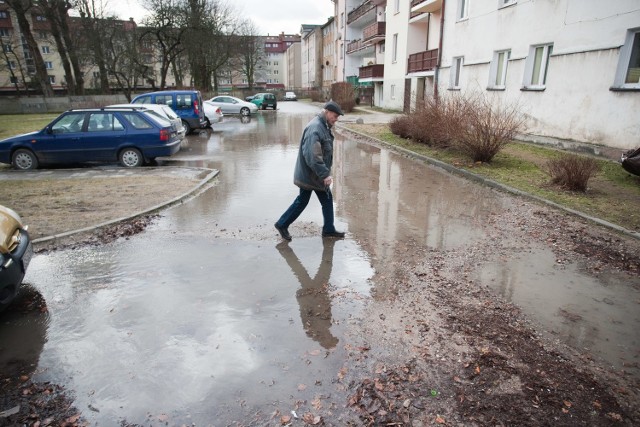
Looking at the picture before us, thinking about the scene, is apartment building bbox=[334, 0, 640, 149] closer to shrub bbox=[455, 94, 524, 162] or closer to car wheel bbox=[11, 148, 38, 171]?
shrub bbox=[455, 94, 524, 162]

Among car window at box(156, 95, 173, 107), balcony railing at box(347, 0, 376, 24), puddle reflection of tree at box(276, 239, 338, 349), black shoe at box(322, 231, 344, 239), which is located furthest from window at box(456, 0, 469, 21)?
balcony railing at box(347, 0, 376, 24)

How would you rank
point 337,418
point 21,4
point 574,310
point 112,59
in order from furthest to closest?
point 112,59 → point 21,4 → point 574,310 → point 337,418

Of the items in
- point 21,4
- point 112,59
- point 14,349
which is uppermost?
point 21,4

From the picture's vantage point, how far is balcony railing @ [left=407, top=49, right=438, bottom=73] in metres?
25.5

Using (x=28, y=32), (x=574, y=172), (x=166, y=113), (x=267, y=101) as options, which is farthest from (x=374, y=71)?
(x=574, y=172)

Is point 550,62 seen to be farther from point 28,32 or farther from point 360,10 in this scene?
point 360,10

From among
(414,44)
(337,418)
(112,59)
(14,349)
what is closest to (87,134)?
(14,349)

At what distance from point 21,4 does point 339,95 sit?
24052 millimetres

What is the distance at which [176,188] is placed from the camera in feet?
30.2

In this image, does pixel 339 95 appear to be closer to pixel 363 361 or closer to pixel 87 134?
pixel 87 134

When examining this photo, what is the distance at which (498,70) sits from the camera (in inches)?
734

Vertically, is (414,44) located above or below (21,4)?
below

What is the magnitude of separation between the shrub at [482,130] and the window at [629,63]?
139 inches

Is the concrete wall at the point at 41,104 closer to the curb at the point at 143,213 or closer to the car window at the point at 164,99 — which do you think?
the car window at the point at 164,99
